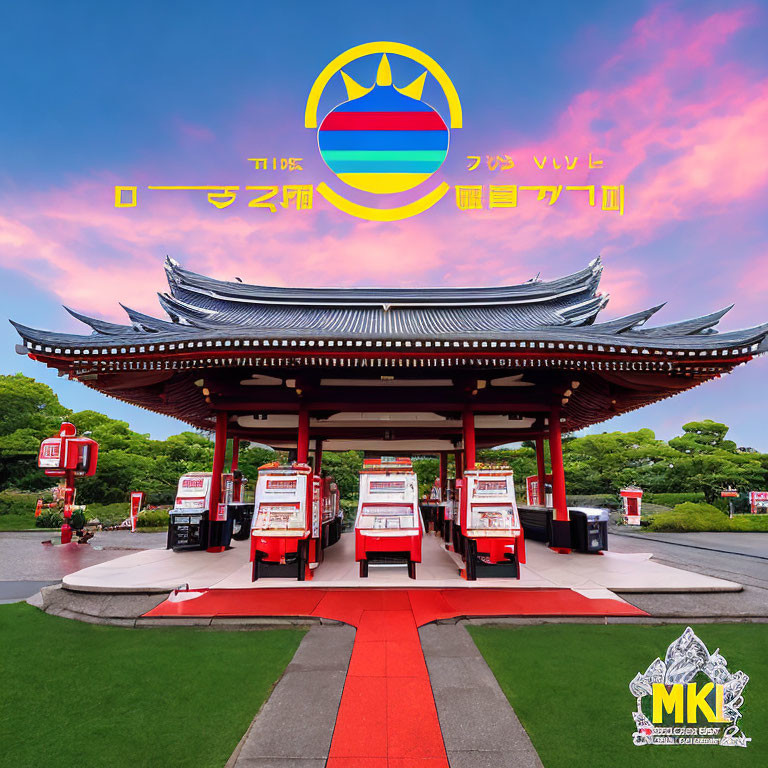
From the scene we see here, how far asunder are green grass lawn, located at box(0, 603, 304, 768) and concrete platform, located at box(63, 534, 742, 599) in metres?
2.10

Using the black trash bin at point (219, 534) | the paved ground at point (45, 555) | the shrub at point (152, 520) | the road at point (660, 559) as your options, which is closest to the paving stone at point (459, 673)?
the road at point (660, 559)

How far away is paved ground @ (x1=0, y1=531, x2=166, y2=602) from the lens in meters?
8.77

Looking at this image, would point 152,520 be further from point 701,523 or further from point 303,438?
point 701,523

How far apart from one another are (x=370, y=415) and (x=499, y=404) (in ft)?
13.4

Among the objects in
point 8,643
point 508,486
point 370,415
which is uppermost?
point 370,415

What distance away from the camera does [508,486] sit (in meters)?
8.50

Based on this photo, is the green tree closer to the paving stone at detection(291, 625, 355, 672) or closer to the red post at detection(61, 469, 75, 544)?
the paving stone at detection(291, 625, 355, 672)

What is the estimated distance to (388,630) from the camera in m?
5.53

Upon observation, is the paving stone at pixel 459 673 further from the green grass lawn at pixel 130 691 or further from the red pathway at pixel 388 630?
the green grass lawn at pixel 130 691

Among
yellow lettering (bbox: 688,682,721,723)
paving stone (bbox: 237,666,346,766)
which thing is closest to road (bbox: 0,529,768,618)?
yellow lettering (bbox: 688,682,721,723)

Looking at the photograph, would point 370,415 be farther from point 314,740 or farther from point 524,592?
point 314,740

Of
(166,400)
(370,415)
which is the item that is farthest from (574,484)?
(166,400)

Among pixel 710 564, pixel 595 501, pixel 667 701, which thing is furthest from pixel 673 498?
pixel 667 701

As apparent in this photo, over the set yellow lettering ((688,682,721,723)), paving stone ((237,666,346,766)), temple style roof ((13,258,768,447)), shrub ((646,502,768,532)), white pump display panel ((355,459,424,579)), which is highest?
temple style roof ((13,258,768,447))
